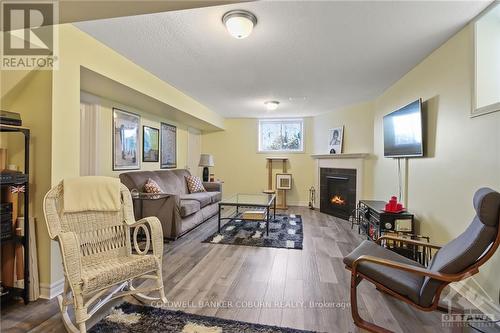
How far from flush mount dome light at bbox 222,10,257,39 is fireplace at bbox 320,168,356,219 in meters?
3.83

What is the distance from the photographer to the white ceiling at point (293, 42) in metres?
1.94

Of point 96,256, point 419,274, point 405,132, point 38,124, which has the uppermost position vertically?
point 405,132

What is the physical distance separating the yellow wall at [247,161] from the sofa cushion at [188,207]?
2727 mm

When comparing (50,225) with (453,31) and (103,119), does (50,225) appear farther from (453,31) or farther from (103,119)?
(453,31)

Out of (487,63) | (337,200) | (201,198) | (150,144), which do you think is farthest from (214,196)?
(487,63)

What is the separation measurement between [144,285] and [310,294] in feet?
4.92

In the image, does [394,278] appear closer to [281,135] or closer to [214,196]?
[214,196]

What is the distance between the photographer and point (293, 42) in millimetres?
2438

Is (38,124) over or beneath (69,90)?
beneath

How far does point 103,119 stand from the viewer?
11.4ft

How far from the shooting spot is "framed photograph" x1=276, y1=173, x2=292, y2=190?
20.4 feet

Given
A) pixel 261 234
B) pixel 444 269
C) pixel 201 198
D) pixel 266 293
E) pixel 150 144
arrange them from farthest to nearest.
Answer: pixel 150 144 → pixel 201 198 → pixel 261 234 → pixel 266 293 → pixel 444 269

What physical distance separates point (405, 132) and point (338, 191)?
2.52 metres

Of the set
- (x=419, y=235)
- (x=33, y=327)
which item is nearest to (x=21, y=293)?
(x=33, y=327)
